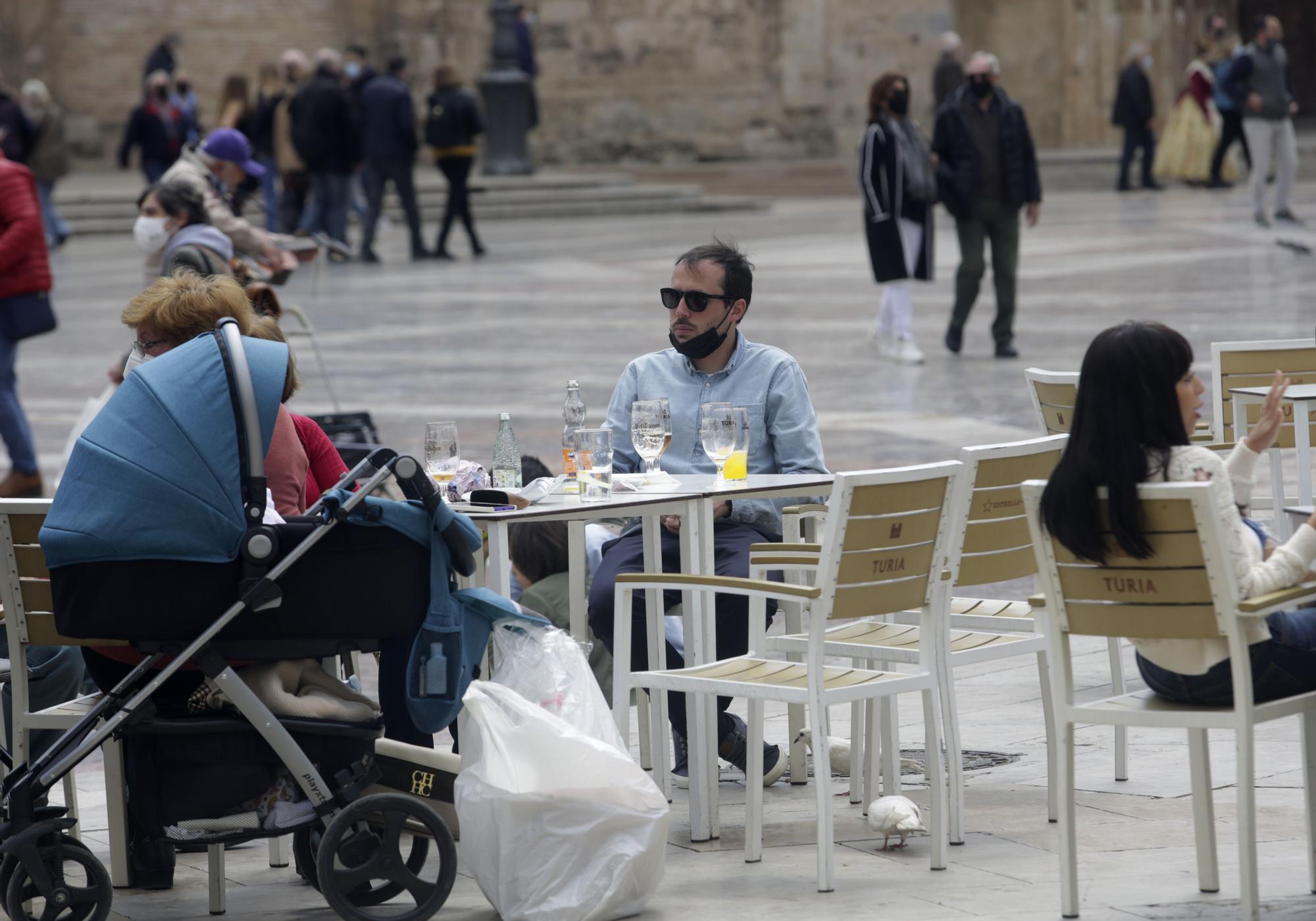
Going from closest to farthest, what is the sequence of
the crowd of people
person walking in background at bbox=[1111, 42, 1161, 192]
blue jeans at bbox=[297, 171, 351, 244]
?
1. the crowd of people
2. blue jeans at bbox=[297, 171, 351, 244]
3. person walking in background at bbox=[1111, 42, 1161, 192]

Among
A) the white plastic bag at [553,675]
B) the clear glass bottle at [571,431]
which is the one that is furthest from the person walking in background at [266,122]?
the white plastic bag at [553,675]

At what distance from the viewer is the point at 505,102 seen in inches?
1100

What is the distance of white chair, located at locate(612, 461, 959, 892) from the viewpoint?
4691 millimetres

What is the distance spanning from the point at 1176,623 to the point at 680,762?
6.80 feet

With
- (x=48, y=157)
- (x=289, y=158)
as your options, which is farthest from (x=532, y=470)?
(x=48, y=157)

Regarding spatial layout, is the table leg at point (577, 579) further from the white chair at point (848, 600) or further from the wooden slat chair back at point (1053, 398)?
the wooden slat chair back at point (1053, 398)

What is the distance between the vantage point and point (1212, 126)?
27.5 meters

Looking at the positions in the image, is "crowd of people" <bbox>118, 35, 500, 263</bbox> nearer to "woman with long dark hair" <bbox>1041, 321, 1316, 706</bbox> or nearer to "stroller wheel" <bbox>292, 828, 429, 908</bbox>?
"stroller wheel" <bbox>292, 828, 429, 908</bbox>

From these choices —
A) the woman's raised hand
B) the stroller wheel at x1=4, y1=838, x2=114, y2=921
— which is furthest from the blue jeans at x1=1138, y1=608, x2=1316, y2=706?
the stroller wheel at x1=4, y1=838, x2=114, y2=921

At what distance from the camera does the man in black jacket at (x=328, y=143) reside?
22375 mm

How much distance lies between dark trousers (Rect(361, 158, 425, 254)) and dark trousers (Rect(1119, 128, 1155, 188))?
10605 millimetres

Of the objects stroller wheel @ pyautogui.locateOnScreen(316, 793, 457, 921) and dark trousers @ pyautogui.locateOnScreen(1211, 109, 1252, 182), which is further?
dark trousers @ pyautogui.locateOnScreen(1211, 109, 1252, 182)

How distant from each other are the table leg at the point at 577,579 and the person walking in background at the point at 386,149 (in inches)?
664

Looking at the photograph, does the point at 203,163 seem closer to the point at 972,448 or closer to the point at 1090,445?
the point at 972,448
